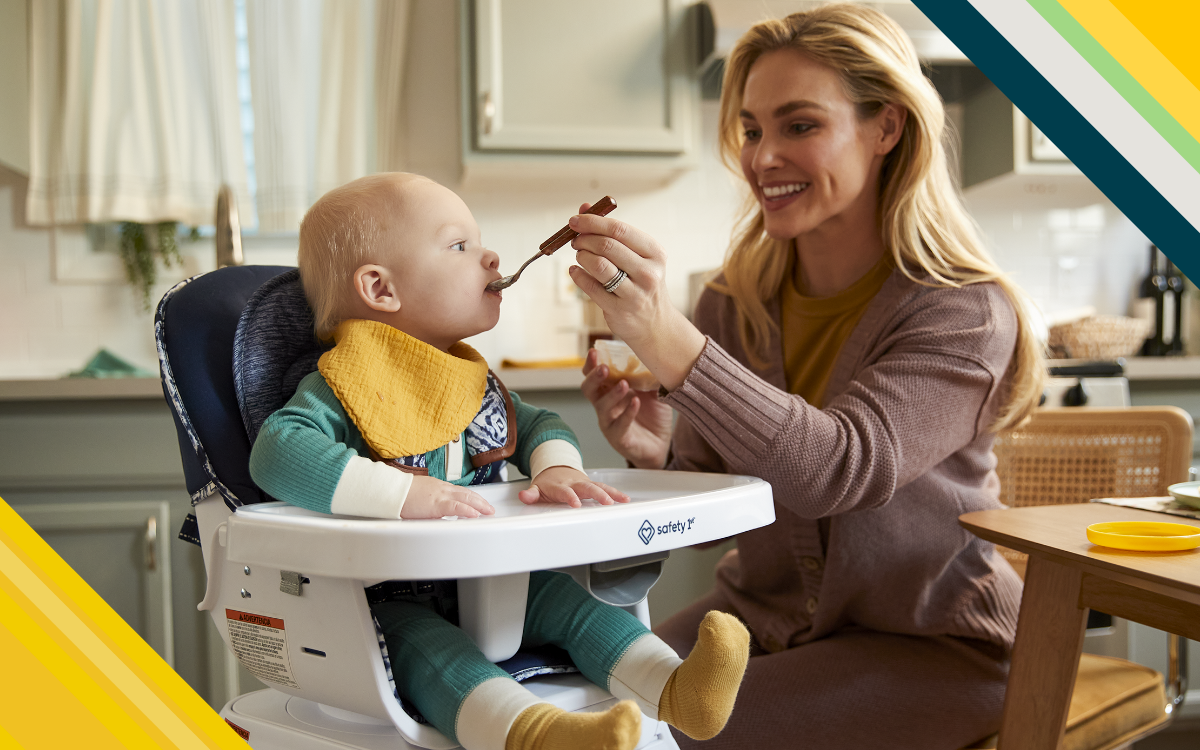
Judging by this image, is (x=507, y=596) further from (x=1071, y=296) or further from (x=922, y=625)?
(x=1071, y=296)

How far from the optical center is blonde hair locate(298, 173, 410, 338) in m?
0.95

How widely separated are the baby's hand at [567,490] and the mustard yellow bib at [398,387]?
0.11 m

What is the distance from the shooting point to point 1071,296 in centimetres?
303

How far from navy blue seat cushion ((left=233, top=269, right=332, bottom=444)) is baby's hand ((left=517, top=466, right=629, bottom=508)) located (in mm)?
272

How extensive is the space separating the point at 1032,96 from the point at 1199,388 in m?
1.68

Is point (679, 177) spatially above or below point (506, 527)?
above

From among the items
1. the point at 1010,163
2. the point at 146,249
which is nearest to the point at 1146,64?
the point at 1010,163

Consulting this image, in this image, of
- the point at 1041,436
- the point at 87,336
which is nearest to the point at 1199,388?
the point at 1041,436

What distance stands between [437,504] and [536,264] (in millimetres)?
2087

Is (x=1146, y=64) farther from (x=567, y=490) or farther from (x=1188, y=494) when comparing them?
(x=567, y=490)

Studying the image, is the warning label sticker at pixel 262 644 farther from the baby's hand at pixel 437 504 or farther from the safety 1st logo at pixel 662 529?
the safety 1st logo at pixel 662 529

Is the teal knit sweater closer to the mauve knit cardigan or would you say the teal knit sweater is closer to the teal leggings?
the teal leggings

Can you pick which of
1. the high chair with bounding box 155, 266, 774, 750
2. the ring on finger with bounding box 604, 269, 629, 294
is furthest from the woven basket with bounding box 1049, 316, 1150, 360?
the ring on finger with bounding box 604, 269, 629, 294

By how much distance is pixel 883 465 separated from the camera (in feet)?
3.30
